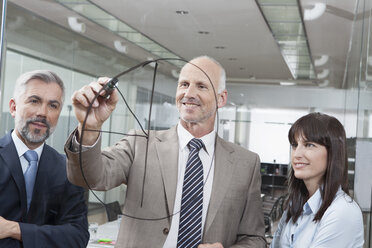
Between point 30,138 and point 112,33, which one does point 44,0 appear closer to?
point 112,33

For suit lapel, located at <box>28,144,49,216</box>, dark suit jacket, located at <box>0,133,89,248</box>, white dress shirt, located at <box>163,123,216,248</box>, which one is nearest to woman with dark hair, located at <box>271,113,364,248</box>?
white dress shirt, located at <box>163,123,216,248</box>

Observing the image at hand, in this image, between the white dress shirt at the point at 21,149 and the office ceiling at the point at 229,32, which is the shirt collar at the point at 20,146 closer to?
the white dress shirt at the point at 21,149

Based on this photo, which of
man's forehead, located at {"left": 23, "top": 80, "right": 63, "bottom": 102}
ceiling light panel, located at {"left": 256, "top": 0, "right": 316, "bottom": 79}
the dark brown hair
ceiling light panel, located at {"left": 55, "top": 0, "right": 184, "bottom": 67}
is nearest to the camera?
the dark brown hair

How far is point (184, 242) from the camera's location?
5.67 feet

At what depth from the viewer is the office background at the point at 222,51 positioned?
14.8ft

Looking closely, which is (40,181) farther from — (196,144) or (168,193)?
(196,144)

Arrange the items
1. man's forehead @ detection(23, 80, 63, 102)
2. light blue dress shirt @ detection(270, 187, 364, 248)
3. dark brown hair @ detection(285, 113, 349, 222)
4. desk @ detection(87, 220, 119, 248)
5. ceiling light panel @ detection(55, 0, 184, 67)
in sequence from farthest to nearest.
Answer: ceiling light panel @ detection(55, 0, 184, 67) < desk @ detection(87, 220, 119, 248) < man's forehead @ detection(23, 80, 63, 102) < dark brown hair @ detection(285, 113, 349, 222) < light blue dress shirt @ detection(270, 187, 364, 248)

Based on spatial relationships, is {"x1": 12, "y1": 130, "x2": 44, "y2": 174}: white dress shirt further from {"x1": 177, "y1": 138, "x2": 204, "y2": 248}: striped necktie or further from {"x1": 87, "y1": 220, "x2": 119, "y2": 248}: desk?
{"x1": 87, "y1": 220, "x2": 119, "y2": 248}: desk

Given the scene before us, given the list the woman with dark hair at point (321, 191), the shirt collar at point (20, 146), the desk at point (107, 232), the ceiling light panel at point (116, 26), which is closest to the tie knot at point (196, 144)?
the woman with dark hair at point (321, 191)

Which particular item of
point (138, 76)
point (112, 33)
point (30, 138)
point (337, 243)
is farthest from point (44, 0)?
point (337, 243)

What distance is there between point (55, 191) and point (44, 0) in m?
3.25

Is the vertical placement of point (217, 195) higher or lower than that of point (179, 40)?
lower

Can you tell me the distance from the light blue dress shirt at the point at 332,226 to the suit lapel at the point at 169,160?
459 millimetres

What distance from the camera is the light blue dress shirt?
1579 mm
